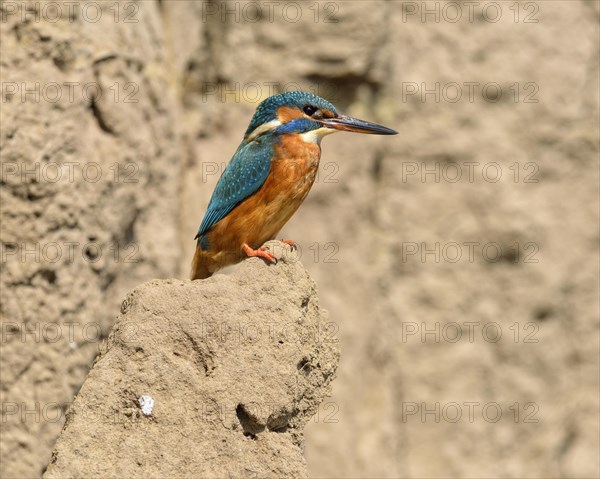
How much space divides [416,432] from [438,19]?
125 inches

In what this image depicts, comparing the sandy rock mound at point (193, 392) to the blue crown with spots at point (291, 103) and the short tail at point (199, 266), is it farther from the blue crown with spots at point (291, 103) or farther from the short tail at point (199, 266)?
the blue crown with spots at point (291, 103)

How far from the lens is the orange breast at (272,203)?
216 inches

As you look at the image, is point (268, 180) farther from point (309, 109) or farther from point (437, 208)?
point (437, 208)

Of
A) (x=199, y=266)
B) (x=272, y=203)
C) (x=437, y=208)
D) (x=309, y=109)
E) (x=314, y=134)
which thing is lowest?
(x=437, y=208)

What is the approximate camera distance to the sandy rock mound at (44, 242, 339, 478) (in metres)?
3.91

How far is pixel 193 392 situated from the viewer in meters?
4.04

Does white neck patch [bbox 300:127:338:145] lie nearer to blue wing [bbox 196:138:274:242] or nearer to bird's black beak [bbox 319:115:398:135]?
bird's black beak [bbox 319:115:398:135]

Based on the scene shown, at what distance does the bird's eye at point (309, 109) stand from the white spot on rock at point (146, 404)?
7.29 feet

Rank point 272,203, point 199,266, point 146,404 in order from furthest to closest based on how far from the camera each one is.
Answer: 1. point 199,266
2. point 272,203
3. point 146,404

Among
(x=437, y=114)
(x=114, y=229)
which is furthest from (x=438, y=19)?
(x=114, y=229)

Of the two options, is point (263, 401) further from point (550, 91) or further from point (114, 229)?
point (550, 91)

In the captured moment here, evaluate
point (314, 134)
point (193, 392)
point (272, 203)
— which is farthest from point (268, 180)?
point (193, 392)

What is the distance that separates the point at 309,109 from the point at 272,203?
1.94 feet

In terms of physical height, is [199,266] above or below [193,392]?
below
